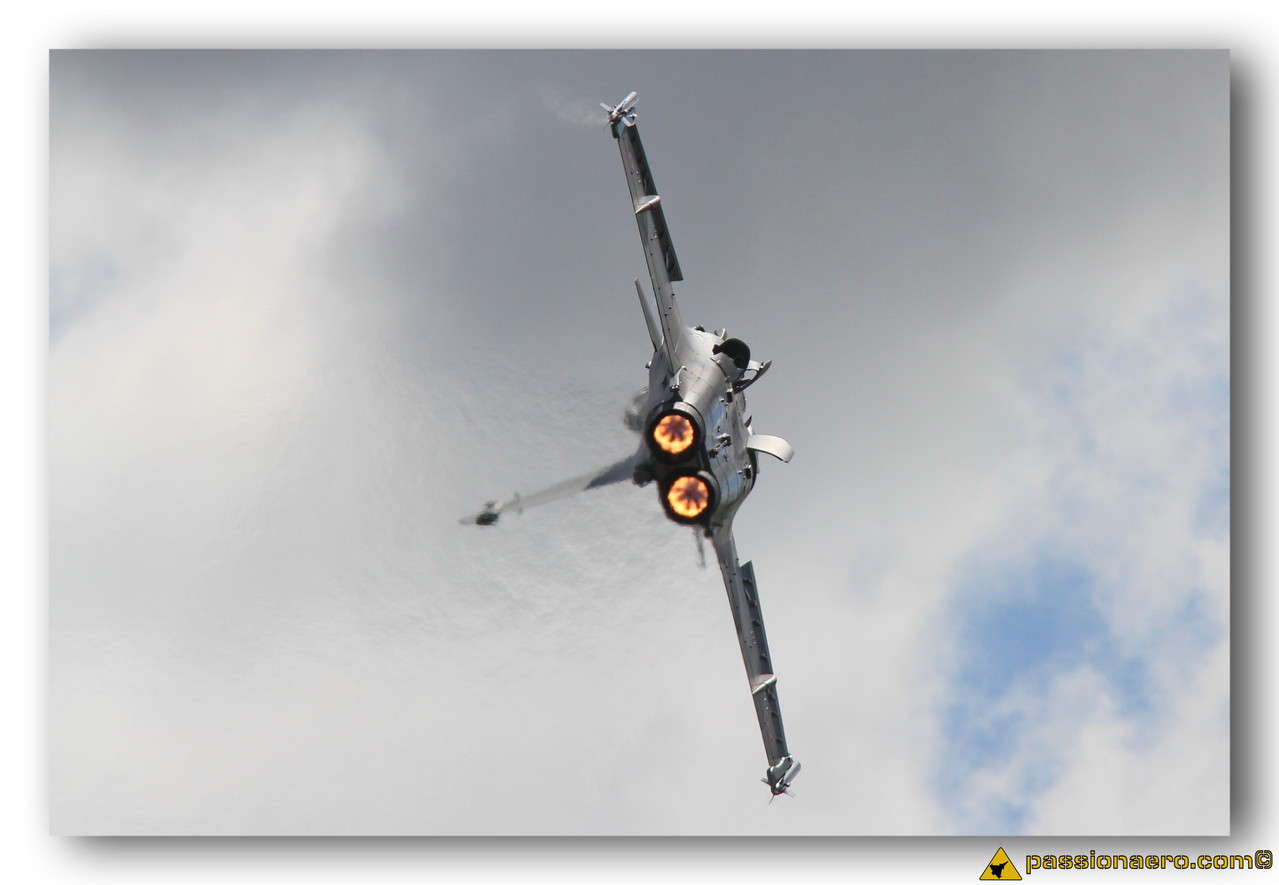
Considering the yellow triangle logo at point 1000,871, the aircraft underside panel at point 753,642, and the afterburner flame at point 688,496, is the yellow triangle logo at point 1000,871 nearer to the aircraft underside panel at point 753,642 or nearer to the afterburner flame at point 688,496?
the aircraft underside panel at point 753,642

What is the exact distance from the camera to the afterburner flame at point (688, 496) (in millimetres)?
19141

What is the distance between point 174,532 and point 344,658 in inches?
173

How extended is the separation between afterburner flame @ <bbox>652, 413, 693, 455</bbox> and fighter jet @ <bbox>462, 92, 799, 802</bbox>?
14 mm

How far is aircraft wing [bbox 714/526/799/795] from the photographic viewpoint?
24.7 metres

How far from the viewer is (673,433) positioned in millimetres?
19031

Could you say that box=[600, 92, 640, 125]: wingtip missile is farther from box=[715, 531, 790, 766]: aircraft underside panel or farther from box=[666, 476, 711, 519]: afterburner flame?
box=[715, 531, 790, 766]: aircraft underside panel

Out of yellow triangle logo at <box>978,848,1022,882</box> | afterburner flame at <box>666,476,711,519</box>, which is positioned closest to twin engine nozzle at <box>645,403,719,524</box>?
afterburner flame at <box>666,476,711,519</box>

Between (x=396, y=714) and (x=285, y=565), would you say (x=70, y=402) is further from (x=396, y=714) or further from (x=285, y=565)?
(x=396, y=714)

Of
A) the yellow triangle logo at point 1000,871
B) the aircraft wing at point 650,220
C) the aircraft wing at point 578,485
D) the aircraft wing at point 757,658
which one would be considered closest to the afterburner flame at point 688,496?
the aircraft wing at point 578,485

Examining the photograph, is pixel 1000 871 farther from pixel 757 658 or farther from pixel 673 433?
pixel 673 433

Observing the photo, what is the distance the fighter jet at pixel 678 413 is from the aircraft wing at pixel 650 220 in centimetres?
2

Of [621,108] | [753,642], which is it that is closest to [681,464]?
[621,108]

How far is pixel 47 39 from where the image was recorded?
2227cm

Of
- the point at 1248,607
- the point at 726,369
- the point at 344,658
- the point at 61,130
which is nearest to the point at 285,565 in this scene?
the point at 344,658
